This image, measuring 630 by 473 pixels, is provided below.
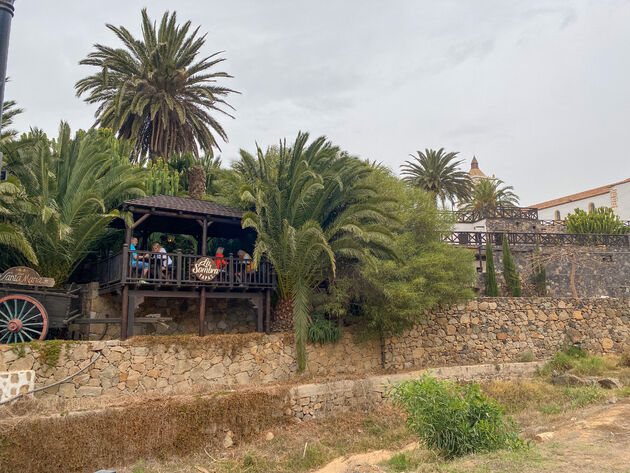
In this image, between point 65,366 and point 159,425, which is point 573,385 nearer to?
point 159,425

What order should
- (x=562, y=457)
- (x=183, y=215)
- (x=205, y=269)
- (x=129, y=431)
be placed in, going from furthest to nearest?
(x=183, y=215) < (x=205, y=269) < (x=129, y=431) < (x=562, y=457)

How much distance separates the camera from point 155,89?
1097 inches

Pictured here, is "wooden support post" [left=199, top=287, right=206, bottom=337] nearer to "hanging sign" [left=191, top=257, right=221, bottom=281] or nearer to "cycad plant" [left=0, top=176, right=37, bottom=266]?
"hanging sign" [left=191, top=257, right=221, bottom=281]

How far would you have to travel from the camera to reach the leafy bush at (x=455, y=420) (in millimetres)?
9602

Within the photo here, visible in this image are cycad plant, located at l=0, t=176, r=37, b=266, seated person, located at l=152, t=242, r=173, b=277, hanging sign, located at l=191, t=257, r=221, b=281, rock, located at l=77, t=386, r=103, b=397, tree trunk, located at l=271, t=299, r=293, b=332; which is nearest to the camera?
rock, located at l=77, t=386, r=103, b=397

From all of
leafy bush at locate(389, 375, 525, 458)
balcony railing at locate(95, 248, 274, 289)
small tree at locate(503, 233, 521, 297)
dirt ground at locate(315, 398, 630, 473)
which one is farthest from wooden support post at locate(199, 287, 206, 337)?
small tree at locate(503, 233, 521, 297)

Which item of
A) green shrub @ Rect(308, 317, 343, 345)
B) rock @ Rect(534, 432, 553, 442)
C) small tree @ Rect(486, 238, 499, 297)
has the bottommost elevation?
rock @ Rect(534, 432, 553, 442)

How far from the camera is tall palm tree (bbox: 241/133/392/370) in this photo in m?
17.5

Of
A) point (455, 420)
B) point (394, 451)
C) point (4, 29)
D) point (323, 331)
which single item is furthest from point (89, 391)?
point (4, 29)

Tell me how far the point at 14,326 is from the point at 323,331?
32.4 feet

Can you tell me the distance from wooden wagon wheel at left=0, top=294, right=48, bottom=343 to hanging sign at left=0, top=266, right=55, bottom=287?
1.36 ft

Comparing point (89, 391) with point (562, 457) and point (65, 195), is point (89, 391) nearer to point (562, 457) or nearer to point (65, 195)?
point (65, 195)

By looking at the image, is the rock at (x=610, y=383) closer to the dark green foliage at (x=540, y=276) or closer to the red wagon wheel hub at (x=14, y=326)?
the dark green foliage at (x=540, y=276)

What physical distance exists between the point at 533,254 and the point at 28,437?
2785 cm
